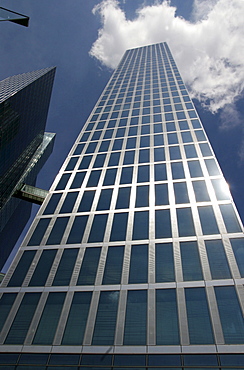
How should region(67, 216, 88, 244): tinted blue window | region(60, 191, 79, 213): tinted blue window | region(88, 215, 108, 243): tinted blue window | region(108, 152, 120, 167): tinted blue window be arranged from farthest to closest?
region(108, 152, 120, 167): tinted blue window
region(60, 191, 79, 213): tinted blue window
region(67, 216, 88, 244): tinted blue window
region(88, 215, 108, 243): tinted blue window

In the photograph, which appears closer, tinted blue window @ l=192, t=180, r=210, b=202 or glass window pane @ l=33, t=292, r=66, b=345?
glass window pane @ l=33, t=292, r=66, b=345

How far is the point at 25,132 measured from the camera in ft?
250

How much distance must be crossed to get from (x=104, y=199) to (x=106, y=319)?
18.2m

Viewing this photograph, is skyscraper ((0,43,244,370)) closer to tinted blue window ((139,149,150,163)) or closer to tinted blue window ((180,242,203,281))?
tinted blue window ((180,242,203,281))

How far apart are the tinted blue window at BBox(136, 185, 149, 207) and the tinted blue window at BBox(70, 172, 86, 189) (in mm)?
9713

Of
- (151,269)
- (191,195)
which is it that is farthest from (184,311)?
(191,195)

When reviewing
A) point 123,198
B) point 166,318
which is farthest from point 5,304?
point 123,198

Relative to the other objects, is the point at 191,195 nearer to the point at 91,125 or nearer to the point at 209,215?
the point at 209,215

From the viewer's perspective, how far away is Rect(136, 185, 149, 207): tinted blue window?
120ft

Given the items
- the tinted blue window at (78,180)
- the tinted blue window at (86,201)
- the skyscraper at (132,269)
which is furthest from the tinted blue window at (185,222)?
the tinted blue window at (78,180)

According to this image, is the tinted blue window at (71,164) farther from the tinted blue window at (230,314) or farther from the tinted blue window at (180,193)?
the tinted blue window at (230,314)

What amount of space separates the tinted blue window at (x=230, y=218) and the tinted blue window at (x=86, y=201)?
1733 cm

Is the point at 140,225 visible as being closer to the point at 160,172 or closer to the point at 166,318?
the point at 160,172

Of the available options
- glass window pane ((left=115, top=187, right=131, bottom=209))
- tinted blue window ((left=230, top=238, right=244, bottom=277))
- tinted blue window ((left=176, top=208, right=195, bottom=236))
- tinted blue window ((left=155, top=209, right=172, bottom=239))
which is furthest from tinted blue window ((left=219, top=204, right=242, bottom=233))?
glass window pane ((left=115, top=187, right=131, bottom=209))
